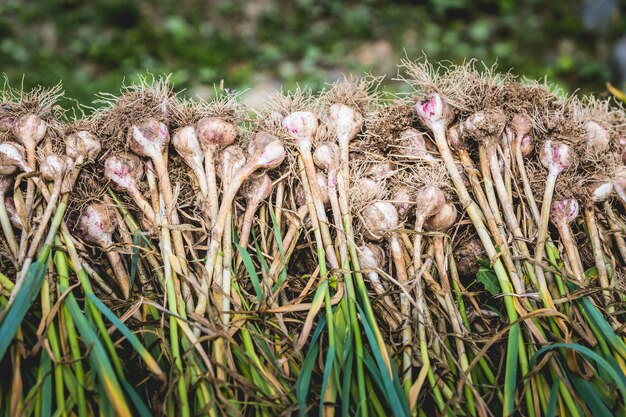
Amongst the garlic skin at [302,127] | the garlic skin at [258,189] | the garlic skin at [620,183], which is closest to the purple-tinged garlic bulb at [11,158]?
the garlic skin at [258,189]

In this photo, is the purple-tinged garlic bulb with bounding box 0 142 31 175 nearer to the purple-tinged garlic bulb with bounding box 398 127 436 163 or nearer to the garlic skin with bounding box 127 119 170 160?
the garlic skin with bounding box 127 119 170 160

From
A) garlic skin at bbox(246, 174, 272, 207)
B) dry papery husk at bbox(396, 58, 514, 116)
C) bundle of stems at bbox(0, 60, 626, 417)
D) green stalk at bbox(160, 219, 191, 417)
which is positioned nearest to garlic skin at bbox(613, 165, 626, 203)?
bundle of stems at bbox(0, 60, 626, 417)

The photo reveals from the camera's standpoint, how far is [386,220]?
1.34m

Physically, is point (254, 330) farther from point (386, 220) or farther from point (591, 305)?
point (591, 305)

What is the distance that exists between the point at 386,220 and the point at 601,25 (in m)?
3.79

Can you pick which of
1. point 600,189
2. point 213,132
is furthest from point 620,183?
point 213,132

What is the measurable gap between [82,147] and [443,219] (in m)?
0.95

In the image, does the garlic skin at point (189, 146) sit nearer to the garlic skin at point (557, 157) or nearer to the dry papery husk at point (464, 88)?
the dry papery husk at point (464, 88)

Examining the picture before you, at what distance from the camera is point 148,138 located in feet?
4.31

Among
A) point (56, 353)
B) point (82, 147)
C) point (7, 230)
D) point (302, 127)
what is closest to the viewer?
point (56, 353)


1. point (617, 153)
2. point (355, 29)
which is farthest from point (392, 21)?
point (617, 153)

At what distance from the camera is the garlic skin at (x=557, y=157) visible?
4.54 ft

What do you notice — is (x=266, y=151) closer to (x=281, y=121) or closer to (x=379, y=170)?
(x=281, y=121)

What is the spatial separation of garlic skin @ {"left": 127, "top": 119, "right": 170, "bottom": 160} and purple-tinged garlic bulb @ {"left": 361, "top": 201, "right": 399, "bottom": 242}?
1.86ft
